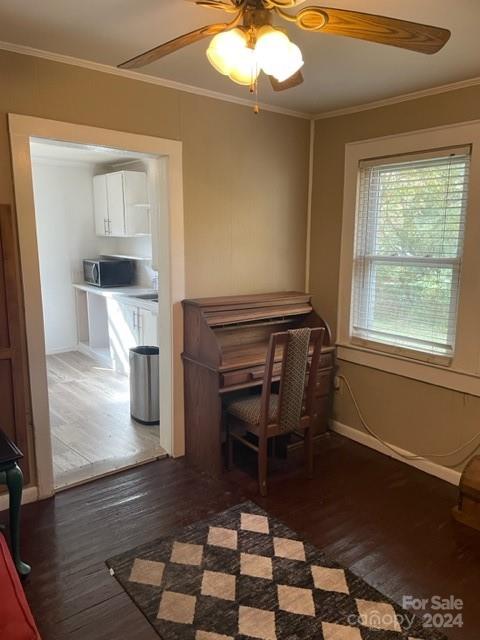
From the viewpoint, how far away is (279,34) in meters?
1.45

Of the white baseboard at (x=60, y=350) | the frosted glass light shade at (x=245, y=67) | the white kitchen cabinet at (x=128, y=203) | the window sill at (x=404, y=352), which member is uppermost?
the frosted glass light shade at (x=245, y=67)

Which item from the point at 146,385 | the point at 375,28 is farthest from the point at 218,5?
the point at 146,385

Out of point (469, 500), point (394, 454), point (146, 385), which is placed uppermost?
point (146, 385)

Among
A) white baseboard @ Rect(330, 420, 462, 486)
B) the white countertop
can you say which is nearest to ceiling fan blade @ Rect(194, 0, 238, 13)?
white baseboard @ Rect(330, 420, 462, 486)

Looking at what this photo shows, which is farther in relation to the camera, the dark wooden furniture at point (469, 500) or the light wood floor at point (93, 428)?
the light wood floor at point (93, 428)

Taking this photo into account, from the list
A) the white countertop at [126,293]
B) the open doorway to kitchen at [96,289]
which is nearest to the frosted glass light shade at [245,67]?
the open doorway to kitchen at [96,289]

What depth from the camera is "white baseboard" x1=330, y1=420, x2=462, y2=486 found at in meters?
3.02

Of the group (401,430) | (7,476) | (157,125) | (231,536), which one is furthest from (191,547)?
(157,125)

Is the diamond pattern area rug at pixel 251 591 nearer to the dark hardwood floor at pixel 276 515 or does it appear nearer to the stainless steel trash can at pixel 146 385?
the dark hardwood floor at pixel 276 515

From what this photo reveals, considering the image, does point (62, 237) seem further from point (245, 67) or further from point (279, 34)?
point (279, 34)

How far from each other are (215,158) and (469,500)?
261 centimetres

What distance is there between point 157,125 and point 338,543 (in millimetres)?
2625

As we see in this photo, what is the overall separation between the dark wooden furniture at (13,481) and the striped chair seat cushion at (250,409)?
131cm

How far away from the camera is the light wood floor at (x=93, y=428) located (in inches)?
124
